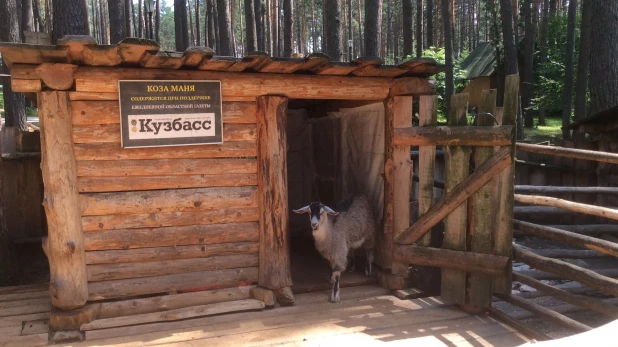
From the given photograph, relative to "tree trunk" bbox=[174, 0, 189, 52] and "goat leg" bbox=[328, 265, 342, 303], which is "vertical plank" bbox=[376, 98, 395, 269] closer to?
"goat leg" bbox=[328, 265, 342, 303]

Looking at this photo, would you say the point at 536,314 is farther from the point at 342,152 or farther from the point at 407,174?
the point at 342,152

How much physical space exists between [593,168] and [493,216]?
4876 millimetres

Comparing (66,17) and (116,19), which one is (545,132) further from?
(66,17)

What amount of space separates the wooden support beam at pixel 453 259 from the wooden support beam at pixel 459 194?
15 centimetres

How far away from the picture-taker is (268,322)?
232 inches

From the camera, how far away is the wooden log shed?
561 cm

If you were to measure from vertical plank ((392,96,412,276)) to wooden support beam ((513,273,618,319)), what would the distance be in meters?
1.55

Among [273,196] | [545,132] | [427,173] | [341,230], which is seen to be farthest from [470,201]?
[545,132]

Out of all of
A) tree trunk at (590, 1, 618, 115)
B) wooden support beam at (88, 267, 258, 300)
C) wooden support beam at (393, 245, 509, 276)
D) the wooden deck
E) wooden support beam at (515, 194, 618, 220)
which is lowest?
the wooden deck

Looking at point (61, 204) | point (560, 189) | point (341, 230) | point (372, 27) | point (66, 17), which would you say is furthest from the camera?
point (372, 27)

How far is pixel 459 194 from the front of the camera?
19.9 ft

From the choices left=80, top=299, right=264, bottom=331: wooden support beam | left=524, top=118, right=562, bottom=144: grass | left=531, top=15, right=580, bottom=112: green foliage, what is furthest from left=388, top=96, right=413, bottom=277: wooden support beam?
left=531, top=15, right=580, bottom=112: green foliage

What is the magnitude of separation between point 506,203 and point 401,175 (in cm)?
154

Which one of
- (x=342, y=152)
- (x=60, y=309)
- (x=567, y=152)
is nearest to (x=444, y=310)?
(x=567, y=152)
